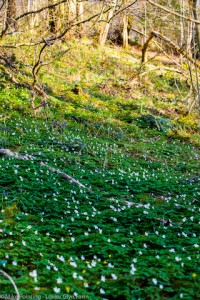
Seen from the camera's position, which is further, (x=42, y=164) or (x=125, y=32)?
(x=125, y=32)

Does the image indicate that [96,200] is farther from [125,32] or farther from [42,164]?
[125,32]

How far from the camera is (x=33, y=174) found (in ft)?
23.0

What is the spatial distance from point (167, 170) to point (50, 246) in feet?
17.5

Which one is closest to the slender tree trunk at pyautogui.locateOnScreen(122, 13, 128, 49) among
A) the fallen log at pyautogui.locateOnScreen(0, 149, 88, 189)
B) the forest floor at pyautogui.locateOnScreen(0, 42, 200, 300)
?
the forest floor at pyautogui.locateOnScreen(0, 42, 200, 300)

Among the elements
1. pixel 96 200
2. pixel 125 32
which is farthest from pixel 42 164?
pixel 125 32

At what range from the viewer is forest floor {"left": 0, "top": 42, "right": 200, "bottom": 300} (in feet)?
12.6

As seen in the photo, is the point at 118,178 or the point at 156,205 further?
the point at 118,178

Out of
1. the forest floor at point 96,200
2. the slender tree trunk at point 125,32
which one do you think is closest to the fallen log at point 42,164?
the forest floor at point 96,200

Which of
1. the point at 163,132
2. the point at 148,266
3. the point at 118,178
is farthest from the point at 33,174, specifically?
the point at 163,132

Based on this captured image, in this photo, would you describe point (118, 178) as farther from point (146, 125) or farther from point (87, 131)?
point (146, 125)

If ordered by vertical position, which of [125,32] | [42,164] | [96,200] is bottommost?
[96,200]

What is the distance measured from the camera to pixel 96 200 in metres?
6.43

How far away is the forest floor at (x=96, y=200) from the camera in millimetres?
3842

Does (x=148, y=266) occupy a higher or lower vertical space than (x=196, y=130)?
higher
